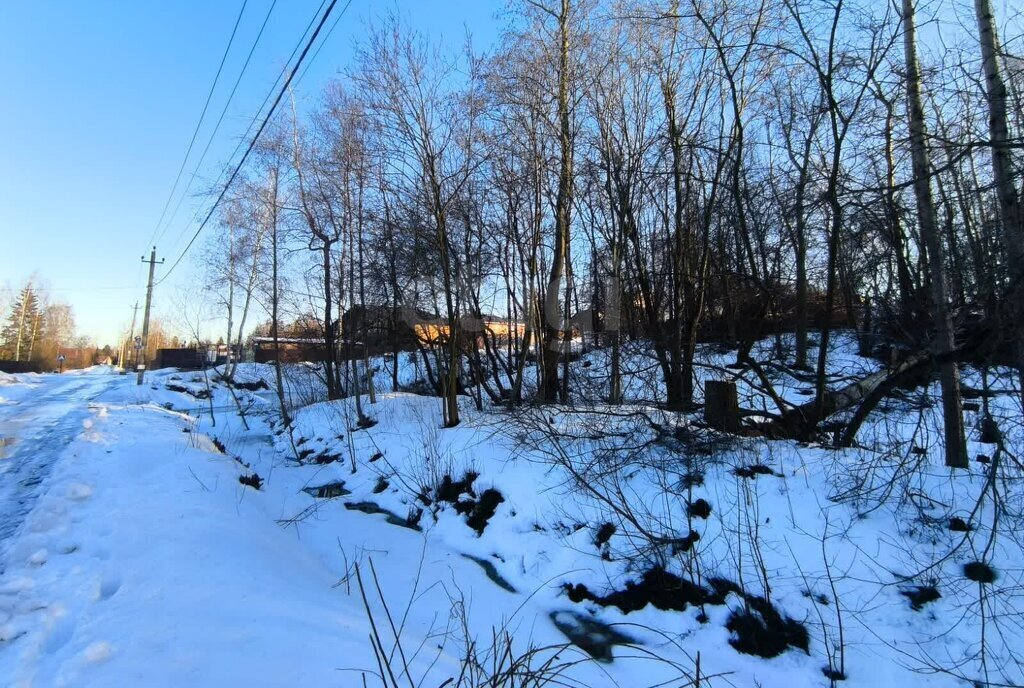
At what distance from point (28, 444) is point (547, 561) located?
32.3 feet

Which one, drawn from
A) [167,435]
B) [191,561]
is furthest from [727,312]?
[167,435]

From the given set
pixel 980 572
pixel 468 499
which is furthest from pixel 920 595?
pixel 468 499

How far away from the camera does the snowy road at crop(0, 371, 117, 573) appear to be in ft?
20.2

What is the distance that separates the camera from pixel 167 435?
11969 millimetres

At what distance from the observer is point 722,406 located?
6.74m

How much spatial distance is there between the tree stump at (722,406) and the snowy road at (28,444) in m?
7.10

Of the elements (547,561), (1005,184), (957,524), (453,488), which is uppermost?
(1005,184)

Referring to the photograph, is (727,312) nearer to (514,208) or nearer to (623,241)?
(623,241)

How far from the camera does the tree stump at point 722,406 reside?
6.71 m

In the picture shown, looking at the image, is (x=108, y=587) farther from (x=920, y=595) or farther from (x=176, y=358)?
(x=176, y=358)

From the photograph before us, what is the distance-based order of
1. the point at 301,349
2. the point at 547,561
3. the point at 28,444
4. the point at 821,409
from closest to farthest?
the point at 547,561
the point at 821,409
the point at 28,444
the point at 301,349

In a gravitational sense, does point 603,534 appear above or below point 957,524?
below

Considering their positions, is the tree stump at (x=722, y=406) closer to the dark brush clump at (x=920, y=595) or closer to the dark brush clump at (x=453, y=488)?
the dark brush clump at (x=920, y=595)

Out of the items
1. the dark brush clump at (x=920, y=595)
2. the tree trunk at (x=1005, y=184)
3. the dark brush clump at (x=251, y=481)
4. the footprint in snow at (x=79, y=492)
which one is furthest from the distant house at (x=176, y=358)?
the tree trunk at (x=1005, y=184)
